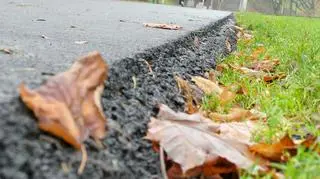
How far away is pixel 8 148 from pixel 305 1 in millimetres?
42282

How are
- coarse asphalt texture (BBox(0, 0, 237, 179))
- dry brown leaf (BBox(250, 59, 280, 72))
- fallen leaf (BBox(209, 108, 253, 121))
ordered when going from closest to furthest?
coarse asphalt texture (BBox(0, 0, 237, 179)) < fallen leaf (BBox(209, 108, 253, 121)) < dry brown leaf (BBox(250, 59, 280, 72))

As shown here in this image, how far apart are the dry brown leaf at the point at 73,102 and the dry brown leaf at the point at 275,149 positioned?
428 millimetres

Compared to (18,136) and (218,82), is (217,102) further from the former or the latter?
(18,136)

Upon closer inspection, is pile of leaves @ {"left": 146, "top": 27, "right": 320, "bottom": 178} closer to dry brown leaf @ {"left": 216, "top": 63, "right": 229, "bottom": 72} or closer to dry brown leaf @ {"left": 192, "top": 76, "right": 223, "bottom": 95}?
dry brown leaf @ {"left": 192, "top": 76, "right": 223, "bottom": 95}

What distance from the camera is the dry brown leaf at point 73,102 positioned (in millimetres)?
1014

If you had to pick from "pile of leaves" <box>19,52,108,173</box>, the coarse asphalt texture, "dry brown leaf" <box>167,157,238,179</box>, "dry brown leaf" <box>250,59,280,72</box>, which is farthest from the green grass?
"pile of leaves" <box>19,52,108,173</box>

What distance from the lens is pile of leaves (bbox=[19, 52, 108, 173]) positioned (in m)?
1.01

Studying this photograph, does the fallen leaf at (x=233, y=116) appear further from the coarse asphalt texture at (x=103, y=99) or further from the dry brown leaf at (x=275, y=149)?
the dry brown leaf at (x=275, y=149)

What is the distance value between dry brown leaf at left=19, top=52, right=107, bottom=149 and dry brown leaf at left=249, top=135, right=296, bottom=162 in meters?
0.43

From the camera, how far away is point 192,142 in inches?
52.5

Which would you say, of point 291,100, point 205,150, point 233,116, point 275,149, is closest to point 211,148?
point 205,150

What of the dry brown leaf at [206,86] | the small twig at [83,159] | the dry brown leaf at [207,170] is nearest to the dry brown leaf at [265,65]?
the dry brown leaf at [206,86]

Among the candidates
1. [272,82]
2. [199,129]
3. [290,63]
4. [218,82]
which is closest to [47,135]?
[199,129]

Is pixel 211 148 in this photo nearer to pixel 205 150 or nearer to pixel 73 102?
pixel 205 150
